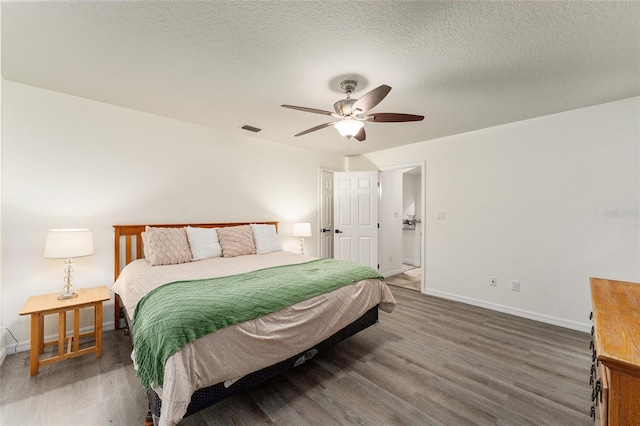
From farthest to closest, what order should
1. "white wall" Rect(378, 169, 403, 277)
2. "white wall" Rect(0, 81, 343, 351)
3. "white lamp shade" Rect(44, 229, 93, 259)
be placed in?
"white wall" Rect(378, 169, 403, 277), "white wall" Rect(0, 81, 343, 351), "white lamp shade" Rect(44, 229, 93, 259)

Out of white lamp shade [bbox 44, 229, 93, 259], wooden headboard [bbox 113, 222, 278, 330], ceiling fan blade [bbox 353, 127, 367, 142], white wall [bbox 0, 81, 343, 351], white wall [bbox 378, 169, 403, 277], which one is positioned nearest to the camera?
white lamp shade [bbox 44, 229, 93, 259]

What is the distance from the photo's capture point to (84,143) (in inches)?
107

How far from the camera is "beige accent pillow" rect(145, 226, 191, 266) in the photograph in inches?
105

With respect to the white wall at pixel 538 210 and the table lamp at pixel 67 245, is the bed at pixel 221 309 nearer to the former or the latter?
the table lamp at pixel 67 245

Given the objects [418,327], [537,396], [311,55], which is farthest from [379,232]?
[311,55]

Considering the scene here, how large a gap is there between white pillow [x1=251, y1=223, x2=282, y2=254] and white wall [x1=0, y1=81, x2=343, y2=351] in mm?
498

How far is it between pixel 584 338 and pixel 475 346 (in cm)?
127

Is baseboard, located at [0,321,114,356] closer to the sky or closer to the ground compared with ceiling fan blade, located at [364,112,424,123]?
closer to the ground

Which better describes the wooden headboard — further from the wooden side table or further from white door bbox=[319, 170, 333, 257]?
white door bbox=[319, 170, 333, 257]

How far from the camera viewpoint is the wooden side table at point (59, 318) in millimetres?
2023

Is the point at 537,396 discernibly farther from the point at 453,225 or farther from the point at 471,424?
the point at 453,225

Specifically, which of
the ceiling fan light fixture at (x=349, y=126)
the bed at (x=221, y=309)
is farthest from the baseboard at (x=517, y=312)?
the ceiling fan light fixture at (x=349, y=126)

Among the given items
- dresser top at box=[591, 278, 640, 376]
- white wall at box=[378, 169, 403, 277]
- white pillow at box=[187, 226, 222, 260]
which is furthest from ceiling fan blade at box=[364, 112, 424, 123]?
Result: white wall at box=[378, 169, 403, 277]

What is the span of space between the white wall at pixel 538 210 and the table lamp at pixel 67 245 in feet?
14.1
